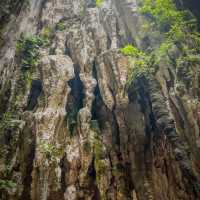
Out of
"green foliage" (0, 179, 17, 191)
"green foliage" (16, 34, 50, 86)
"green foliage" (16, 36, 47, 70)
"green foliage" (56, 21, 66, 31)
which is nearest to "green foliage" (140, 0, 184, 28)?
"green foliage" (56, 21, 66, 31)

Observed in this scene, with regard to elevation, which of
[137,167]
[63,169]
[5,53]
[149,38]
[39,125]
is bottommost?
[137,167]

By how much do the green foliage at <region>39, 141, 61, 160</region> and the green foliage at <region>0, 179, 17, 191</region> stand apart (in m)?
1.36

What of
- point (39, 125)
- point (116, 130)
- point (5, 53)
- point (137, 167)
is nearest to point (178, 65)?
point (116, 130)

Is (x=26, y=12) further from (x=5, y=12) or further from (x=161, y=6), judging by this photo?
(x=161, y=6)

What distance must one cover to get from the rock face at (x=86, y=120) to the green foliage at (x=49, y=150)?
0.04 metres

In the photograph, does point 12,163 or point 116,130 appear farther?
point 116,130

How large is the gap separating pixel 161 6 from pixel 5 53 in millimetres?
8355

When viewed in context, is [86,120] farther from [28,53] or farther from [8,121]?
[28,53]

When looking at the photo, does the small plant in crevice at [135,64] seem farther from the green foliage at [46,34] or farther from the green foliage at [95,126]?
the green foliage at [46,34]

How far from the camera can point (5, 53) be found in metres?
9.17

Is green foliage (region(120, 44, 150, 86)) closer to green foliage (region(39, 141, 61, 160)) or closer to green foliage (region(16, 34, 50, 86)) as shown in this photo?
green foliage (region(16, 34, 50, 86))

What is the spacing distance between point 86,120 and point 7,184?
3.58m

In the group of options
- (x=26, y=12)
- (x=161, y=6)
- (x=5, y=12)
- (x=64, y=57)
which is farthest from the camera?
(x=161, y=6)

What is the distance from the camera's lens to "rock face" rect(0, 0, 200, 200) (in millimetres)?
7961
